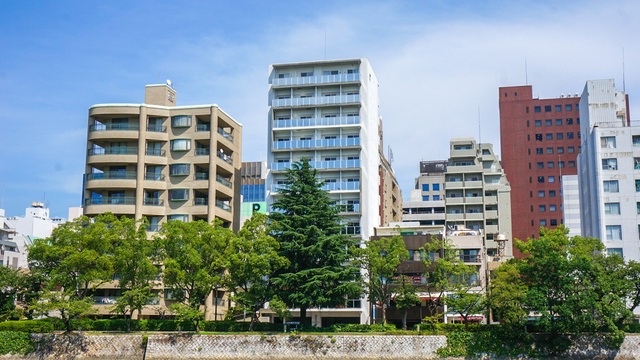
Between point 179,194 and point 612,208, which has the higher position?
point 179,194

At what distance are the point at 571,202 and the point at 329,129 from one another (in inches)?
2507

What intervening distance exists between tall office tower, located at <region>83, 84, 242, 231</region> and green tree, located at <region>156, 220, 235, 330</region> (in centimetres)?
1796

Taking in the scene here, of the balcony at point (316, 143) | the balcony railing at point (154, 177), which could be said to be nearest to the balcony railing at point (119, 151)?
the balcony railing at point (154, 177)

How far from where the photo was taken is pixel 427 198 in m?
A: 154

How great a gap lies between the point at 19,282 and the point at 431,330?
44.1 m

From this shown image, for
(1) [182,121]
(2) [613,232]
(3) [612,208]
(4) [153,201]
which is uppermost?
(1) [182,121]

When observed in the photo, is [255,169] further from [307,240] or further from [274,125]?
[307,240]

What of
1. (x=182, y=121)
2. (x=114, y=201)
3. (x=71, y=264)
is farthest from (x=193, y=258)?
(x=182, y=121)

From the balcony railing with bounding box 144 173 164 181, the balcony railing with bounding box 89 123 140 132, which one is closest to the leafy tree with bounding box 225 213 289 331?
the balcony railing with bounding box 144 173 164 181

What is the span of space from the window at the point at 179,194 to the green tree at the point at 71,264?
68.3 ft

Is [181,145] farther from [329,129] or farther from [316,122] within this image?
[329,129]

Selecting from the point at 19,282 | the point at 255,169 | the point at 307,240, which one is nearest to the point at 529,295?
the point at 307,240

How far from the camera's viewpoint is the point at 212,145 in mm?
94062

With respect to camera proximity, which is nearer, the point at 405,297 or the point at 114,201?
the point at 405,297
